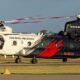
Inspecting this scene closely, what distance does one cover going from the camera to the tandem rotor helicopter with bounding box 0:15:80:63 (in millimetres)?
40094

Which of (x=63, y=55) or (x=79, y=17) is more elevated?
(x=79, y=17)

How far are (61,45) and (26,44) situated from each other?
343 cm

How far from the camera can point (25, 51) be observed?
40.1 m

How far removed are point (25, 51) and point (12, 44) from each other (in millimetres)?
1616

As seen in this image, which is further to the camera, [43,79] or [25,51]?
[25,51]

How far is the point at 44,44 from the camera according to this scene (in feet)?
131

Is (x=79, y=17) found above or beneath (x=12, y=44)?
above

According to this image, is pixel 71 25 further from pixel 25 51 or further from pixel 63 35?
pixel 25 51

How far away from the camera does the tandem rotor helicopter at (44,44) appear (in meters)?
40.1

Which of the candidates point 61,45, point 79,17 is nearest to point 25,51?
point 61,45

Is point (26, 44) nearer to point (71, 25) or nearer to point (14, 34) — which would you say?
point (14, 34)

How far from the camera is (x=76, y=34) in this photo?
40.3 metres

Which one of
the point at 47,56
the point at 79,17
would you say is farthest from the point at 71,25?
the point at 47,56

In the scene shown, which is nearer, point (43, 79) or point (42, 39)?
point (43, 79)
